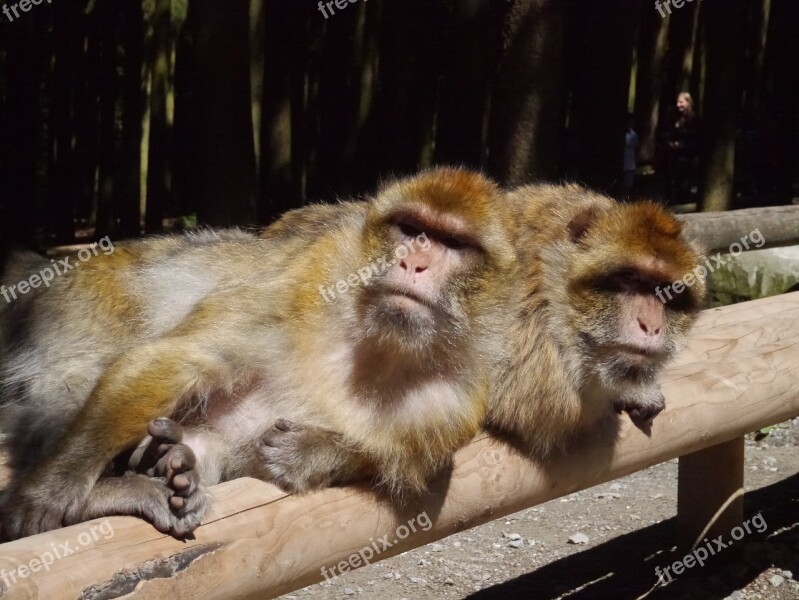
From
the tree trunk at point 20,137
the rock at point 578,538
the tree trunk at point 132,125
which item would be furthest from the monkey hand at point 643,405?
the tree trunk at point 132,125

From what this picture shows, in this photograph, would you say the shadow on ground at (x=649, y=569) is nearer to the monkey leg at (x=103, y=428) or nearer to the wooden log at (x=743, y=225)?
the wooden log at (x=743, y=225)

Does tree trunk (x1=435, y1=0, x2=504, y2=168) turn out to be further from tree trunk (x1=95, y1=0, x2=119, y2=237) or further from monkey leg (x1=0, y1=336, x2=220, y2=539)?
tree trunk (x1=95, y1=0, x2=119, y2=237)

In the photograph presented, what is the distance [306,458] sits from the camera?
284 cm

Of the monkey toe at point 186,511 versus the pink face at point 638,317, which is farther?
the pink face at point 638,317

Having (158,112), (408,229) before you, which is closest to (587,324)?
(408,229)

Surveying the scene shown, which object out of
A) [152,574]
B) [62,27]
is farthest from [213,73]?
[62,27]

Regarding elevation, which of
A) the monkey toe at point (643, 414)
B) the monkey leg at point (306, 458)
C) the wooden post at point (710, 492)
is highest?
the monkey leg at point (306, 458)

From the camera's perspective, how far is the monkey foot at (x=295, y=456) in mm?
2793

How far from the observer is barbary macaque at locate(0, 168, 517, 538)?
2.77 m

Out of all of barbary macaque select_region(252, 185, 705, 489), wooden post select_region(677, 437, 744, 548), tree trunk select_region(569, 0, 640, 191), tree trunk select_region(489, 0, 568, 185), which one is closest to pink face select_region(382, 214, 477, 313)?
barbary macaque select_region(252, 185, 705, 489)

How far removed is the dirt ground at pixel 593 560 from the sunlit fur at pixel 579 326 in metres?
1.88

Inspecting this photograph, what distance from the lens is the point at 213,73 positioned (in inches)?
273

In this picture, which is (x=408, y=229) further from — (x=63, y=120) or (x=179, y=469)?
(x=63, y=120)

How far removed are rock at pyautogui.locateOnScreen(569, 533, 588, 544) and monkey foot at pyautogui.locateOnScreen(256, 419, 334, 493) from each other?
118 inches
